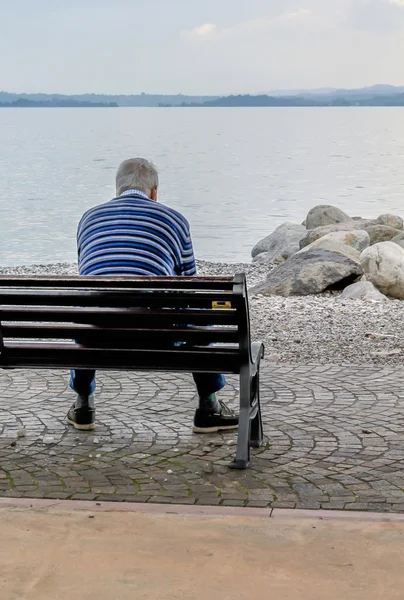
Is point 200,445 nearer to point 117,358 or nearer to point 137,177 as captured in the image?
point 117,358

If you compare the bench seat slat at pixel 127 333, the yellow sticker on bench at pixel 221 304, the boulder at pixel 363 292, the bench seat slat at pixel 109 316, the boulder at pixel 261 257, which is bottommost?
the boulder at pixel 261 257

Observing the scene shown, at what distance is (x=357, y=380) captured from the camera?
7129 millimetres

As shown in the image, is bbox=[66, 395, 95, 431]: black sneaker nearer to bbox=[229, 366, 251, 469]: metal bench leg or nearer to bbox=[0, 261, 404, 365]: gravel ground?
bbox=[229, 366, 251, 469]: metal bench leg

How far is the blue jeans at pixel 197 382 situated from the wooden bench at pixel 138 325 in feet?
1.37

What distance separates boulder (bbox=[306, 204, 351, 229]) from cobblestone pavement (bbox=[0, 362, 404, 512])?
45.3ft

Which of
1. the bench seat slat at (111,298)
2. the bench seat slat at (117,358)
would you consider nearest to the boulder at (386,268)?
the bench seat slat at (117,358)

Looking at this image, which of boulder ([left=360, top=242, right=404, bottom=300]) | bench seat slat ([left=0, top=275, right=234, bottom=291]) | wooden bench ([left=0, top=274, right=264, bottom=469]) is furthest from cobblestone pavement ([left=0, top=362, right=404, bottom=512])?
boulder ([left=360, top=242, right=404, bottom=300])

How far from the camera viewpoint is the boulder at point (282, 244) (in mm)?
18453

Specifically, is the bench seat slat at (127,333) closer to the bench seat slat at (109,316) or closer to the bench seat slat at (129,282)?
the bench seat slat at (109,316)

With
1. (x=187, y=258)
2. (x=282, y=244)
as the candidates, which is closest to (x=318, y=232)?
(x=282, y=244)

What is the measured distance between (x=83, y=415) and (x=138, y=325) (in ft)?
2.81

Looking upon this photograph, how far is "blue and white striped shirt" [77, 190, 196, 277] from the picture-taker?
566 centimetres

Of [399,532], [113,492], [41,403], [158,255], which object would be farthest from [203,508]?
[41,403]

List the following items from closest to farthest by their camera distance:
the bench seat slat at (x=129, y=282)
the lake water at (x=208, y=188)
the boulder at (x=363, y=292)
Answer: the bench seat slat at (x=129, y=282)
the boulder at (x=363, y=292)
the lake water at (x=208, y=188)
